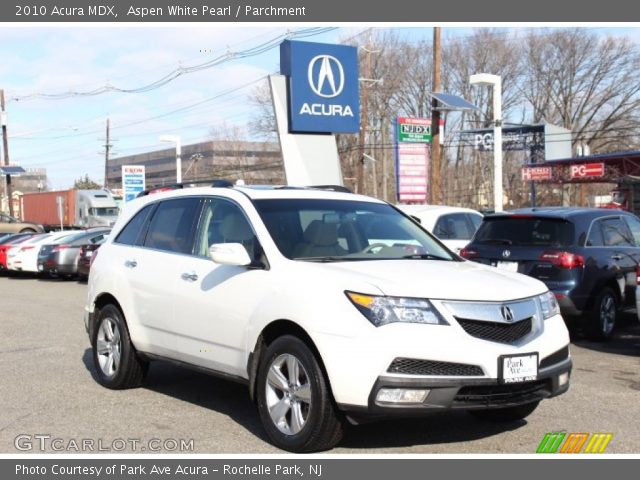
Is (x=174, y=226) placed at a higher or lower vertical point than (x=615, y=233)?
higher

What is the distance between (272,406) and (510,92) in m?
61.6

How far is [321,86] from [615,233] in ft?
31.9

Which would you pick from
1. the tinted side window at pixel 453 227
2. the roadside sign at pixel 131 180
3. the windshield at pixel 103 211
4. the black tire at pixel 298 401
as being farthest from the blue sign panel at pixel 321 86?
the windshield at pixel 103 211

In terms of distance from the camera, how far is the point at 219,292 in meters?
6.25

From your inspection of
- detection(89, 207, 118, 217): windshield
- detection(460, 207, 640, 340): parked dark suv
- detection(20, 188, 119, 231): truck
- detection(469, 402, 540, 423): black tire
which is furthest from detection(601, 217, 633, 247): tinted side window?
detection(89, 207, 118, 217): windshield

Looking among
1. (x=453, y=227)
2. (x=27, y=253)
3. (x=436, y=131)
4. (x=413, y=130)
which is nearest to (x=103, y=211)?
(x=27, y=253)

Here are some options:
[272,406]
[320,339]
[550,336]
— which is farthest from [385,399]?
[550,336]

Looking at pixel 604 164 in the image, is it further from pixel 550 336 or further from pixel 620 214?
pixel 550 336

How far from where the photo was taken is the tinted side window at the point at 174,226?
698 cm

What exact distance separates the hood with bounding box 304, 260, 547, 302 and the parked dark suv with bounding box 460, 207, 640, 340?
13.8 ft

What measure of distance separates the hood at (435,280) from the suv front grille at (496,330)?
0.16 m

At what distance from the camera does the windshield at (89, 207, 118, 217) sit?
2052 inches

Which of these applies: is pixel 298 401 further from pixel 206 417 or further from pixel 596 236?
pixel 596 236

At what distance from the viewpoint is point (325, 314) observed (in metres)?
5.26
